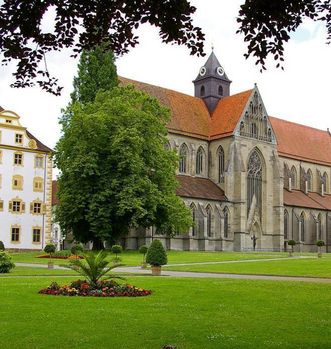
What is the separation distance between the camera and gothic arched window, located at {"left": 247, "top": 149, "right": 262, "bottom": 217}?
2849 inches

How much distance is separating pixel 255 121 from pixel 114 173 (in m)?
29.1

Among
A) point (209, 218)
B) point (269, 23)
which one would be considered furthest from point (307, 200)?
point (269, 23)

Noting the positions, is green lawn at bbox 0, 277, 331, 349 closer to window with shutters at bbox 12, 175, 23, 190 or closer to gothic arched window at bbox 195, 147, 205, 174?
window with shutters at bbox 12, 175, 23, 190

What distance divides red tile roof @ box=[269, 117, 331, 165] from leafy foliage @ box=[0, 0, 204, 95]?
75125 mm

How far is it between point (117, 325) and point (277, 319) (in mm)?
3821

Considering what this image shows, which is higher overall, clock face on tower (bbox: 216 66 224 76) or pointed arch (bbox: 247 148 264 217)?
clock face on tower (bbox: 216 66 224 76)

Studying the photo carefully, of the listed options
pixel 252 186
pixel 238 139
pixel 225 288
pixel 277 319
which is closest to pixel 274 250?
pixel 252 186

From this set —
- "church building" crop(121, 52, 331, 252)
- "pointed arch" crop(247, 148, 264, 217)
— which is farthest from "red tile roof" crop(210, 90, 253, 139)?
"pointed arch" crop(247, 148, 264, 217)

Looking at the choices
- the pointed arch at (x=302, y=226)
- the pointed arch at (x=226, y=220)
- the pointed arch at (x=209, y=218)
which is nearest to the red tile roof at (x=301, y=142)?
the pointed arch at (x=302, y=226)

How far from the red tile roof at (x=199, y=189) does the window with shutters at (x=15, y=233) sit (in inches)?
673

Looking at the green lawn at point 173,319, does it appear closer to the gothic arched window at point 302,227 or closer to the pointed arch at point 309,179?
the gothic arched window at point 302,227

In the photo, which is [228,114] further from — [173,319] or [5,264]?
[173,319]

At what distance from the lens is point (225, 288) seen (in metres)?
20.7

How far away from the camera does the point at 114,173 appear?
50.0 meters
